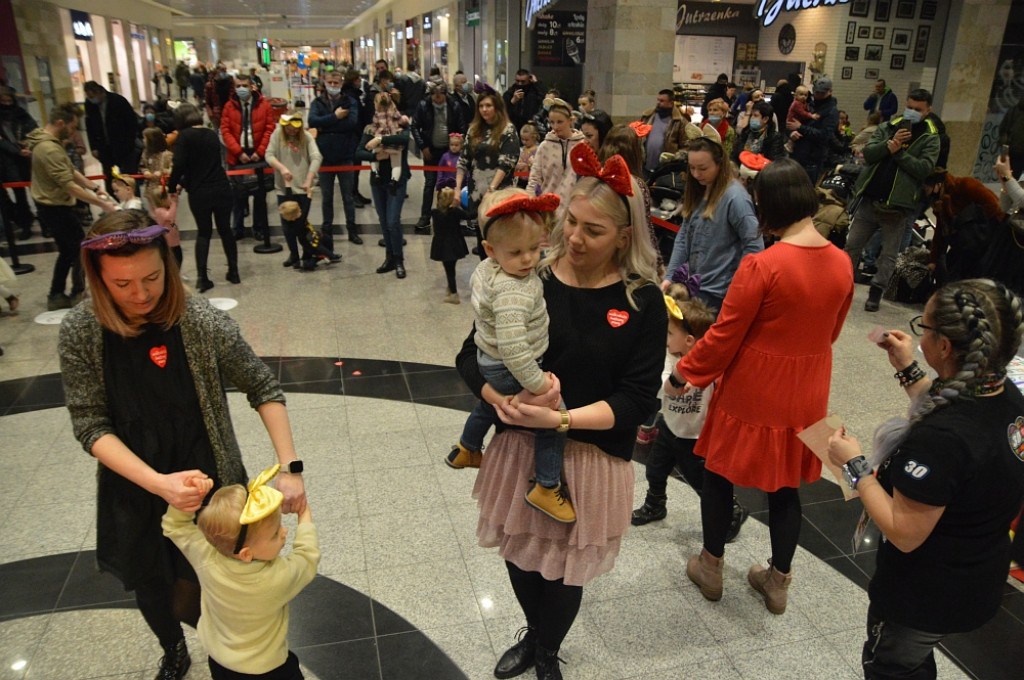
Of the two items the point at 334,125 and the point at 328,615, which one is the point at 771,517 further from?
the point at 334,125

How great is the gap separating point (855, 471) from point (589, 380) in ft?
2.47

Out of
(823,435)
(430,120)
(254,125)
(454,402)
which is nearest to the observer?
(823,435)

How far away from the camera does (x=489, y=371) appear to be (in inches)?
78.5

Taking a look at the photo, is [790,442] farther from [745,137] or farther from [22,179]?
[22,179]

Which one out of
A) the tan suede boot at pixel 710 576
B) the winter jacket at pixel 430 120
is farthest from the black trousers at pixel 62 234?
the tan suede boot at pixel 710 576

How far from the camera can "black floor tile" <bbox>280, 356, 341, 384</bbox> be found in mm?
4910

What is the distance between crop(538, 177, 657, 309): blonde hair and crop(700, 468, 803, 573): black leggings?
1124 mm

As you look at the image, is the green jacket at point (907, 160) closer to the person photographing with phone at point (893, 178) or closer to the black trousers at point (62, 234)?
the person photographing with phone at point (893, 178)

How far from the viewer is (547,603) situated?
228cm

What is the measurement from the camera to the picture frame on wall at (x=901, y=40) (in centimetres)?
1326

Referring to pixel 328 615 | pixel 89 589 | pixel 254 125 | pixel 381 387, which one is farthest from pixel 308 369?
pixel 254 125

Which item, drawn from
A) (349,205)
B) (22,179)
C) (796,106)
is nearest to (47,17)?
(22,179)

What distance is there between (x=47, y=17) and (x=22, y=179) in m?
10.4

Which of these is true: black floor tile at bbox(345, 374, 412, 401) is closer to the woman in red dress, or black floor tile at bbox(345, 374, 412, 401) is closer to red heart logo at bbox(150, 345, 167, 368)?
the woman in red dress
